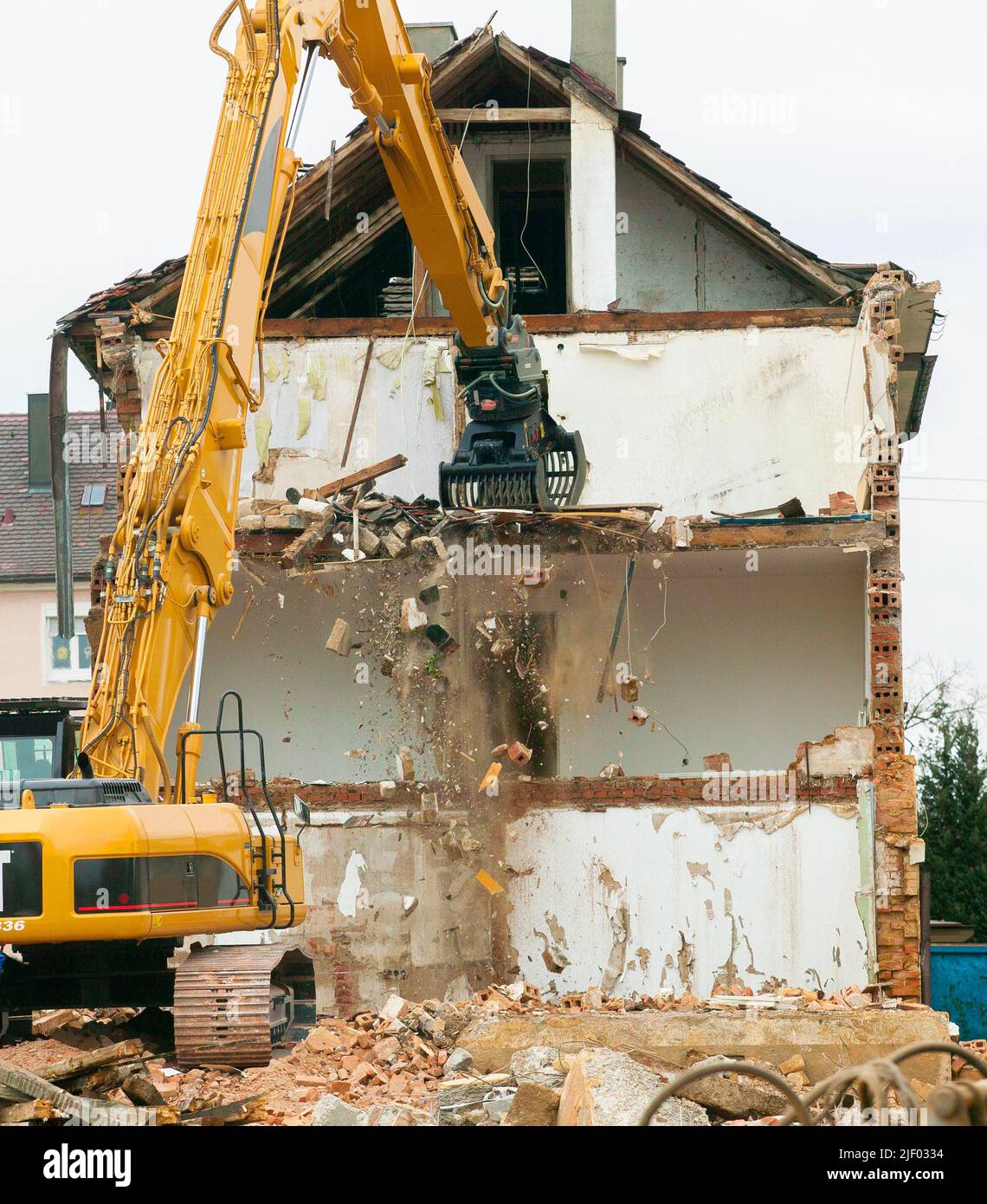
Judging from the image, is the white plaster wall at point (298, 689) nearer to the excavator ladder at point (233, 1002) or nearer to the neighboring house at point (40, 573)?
the excavator ladder at point (233, 1002)

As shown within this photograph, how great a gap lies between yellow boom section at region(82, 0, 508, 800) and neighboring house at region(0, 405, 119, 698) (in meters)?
24.6

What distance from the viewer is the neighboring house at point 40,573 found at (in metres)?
33.9

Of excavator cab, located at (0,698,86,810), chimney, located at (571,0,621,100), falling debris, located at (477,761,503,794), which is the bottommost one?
falling debris, located at (477,761,503,794)

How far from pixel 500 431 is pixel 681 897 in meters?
4.71

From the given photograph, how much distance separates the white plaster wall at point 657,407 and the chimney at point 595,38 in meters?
3.53

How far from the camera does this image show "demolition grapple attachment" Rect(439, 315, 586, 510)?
1484 cm

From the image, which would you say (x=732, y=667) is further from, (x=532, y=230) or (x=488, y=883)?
(x=532, y=230)

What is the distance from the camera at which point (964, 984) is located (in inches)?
725

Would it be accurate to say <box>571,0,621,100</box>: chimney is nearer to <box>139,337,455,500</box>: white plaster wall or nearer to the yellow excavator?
<box>139,337,455,500</box>: white plaster wall

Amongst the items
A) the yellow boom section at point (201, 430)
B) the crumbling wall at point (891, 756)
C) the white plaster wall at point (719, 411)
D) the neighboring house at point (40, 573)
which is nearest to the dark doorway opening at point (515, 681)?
the white plaster wall at point (719, 411)

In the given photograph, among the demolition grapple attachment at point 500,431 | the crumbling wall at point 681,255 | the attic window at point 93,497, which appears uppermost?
the crumbling wall at point 681,255

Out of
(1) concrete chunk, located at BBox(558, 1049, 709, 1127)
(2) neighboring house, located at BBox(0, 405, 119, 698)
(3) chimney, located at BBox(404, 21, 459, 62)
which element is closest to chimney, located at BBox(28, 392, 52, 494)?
(2) neighboring house, located at BBox(0, 405, 119, 698)

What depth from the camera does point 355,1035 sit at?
1111cm
